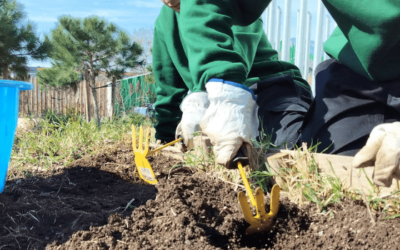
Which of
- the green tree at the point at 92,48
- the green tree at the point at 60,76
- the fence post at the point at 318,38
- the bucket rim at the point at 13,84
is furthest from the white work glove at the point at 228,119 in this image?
the green tree at the point at 60,76

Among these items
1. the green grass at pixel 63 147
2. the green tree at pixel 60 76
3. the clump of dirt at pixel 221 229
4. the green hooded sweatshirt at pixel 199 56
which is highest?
the green hooded sweatshirt at pixel 199 56

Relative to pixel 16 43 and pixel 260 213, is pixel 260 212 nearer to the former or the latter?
pixel 260 213

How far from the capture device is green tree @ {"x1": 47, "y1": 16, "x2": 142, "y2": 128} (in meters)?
6.51

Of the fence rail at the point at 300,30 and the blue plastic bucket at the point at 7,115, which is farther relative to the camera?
the fence rail at the point at 300,30

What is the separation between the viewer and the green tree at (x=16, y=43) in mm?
7021

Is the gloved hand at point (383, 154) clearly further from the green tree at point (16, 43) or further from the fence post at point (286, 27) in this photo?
the green tree at point (16, 43)

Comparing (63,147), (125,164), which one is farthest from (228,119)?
(63,147)

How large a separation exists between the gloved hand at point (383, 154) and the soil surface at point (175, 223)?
19 cm

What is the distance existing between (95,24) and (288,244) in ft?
20.5

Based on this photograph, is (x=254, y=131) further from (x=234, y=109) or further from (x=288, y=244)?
(x=288, y=244)

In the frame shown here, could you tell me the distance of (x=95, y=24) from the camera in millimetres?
6551

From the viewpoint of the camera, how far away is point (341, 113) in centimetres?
167

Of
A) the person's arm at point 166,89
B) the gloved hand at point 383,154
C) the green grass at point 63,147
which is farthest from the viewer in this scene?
the person's arm at point 166,89

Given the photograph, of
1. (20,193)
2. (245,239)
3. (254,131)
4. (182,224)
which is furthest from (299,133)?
(20,193)
